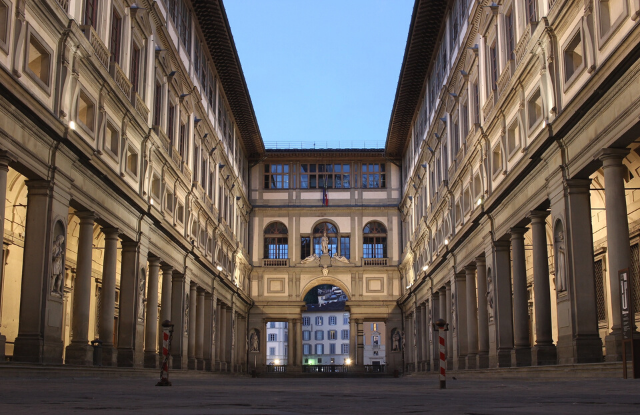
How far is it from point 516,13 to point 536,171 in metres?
6.54

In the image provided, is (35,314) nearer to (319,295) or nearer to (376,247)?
(376,247)

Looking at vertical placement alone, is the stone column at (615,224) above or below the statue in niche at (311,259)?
below

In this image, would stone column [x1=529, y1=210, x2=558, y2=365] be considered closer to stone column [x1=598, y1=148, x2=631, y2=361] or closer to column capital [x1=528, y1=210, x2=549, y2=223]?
column capital [x1=528, y1=210, x2=549, y2=223]

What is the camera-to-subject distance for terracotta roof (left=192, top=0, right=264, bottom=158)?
43.7 m

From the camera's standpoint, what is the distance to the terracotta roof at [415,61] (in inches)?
1673

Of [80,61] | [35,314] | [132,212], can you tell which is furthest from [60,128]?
[132,212]

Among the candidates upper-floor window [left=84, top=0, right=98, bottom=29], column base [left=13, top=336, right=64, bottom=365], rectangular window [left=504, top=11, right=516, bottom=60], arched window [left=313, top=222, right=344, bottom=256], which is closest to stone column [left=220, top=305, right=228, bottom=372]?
arched window [left=313, top=222, right=344, bottom=256]

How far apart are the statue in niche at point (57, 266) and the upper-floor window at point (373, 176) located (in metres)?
45.7

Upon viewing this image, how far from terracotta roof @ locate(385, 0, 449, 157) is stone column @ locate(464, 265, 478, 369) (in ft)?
47.5

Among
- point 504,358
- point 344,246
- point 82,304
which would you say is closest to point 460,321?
point 504,358

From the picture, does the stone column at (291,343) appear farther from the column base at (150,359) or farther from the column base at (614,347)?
the column base at (614,347)

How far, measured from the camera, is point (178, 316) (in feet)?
132

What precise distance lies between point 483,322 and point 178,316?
622 inches

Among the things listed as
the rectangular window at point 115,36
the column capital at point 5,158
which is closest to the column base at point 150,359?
the rectangular window at point 115,36
